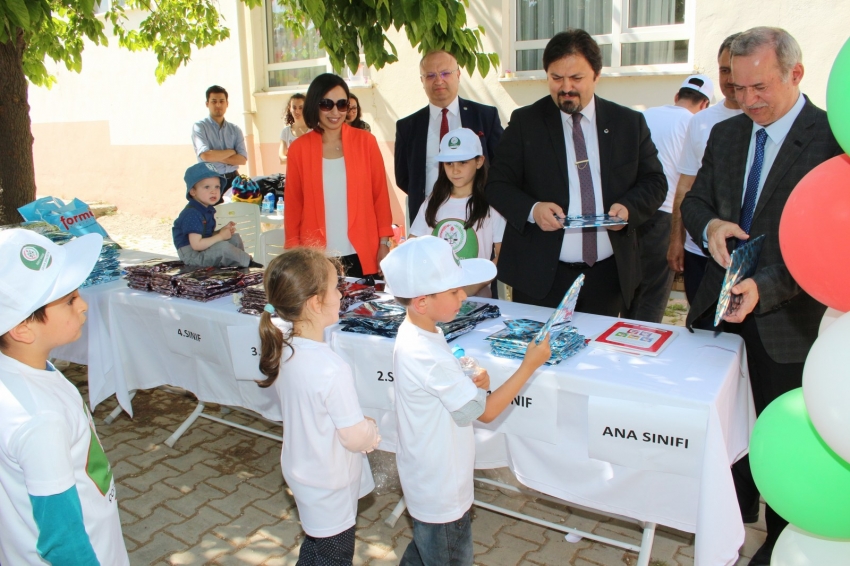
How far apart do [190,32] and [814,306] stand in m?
7.61

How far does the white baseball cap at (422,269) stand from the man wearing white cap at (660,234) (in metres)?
2.33

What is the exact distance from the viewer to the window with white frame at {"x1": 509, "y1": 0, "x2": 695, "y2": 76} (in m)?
7.25

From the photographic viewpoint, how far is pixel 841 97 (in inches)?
57.8

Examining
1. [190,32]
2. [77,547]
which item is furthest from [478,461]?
[190,32]

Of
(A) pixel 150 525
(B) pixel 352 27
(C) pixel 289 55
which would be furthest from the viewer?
(C) pixel 289 55

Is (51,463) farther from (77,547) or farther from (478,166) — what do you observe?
(478,166)

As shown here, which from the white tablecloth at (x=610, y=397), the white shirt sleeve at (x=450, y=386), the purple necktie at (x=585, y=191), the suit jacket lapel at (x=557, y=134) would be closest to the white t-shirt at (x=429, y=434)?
the white shirt sleeve at (x=450, y=386)

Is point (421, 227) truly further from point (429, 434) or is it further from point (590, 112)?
point (429, 434)

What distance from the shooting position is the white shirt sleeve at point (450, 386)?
2061mm

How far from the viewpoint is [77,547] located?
1.55 m

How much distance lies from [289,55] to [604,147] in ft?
28.3

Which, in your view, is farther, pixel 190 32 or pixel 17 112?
pixel 190 32

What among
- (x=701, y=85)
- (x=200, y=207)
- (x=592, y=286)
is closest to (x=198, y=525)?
(x=200, y=207)

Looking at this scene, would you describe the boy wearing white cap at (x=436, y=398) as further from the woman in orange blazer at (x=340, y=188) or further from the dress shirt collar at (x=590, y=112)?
the woman in orange blazer at (x=340, y=188)
